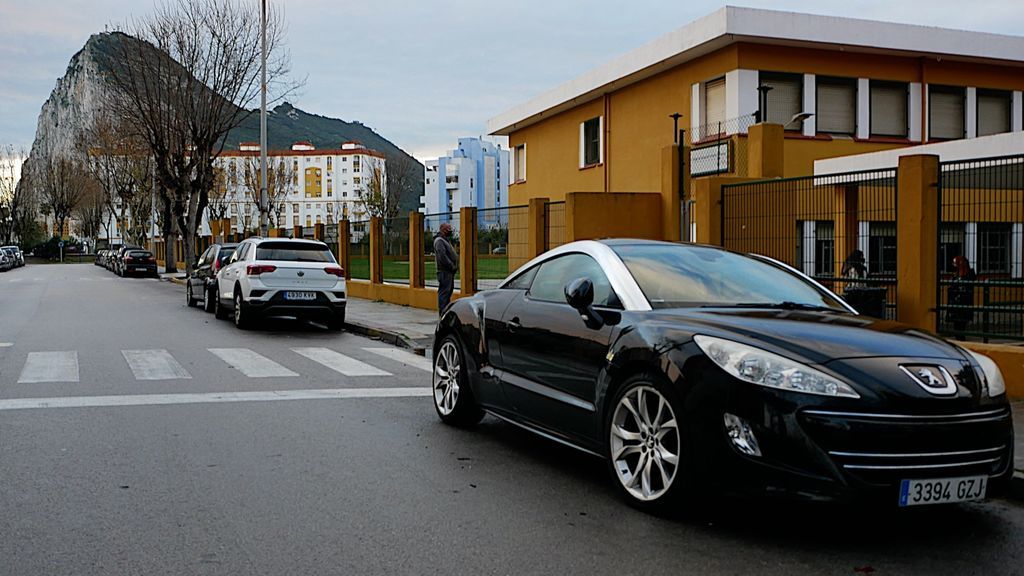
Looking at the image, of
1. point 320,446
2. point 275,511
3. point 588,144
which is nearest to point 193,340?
point 320,446

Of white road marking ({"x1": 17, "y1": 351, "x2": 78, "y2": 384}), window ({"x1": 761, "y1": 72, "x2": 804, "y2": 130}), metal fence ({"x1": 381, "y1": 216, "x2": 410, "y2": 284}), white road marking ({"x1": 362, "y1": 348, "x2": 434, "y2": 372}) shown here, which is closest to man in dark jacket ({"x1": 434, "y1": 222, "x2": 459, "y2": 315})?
white road marking ({"x1": 362, "y1": 348, "x2": 434, "y2": 372})

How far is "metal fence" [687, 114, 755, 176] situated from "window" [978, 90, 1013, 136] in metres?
A: 8.12

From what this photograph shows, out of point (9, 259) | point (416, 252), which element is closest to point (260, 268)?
point (416, 252)

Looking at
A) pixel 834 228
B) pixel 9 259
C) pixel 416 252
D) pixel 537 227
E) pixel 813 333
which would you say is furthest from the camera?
pixel 9 259

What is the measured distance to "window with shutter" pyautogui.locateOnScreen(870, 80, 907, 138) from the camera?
25750 millimetres

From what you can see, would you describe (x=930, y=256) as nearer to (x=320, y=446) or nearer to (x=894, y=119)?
(x=320, y=446)

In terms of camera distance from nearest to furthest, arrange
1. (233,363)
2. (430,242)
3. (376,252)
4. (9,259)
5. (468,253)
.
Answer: (233,363) < (468,253) < (430,242) < (376,252) < (9,259)

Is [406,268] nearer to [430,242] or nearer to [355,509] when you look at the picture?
[430,242]

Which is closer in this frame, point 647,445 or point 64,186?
point 647,445

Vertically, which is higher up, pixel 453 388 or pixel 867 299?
pixel 867 299

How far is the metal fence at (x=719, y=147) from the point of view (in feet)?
73.9

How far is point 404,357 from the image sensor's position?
1315 cm

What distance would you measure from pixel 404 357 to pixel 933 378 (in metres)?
9.28

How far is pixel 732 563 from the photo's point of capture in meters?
4.39
